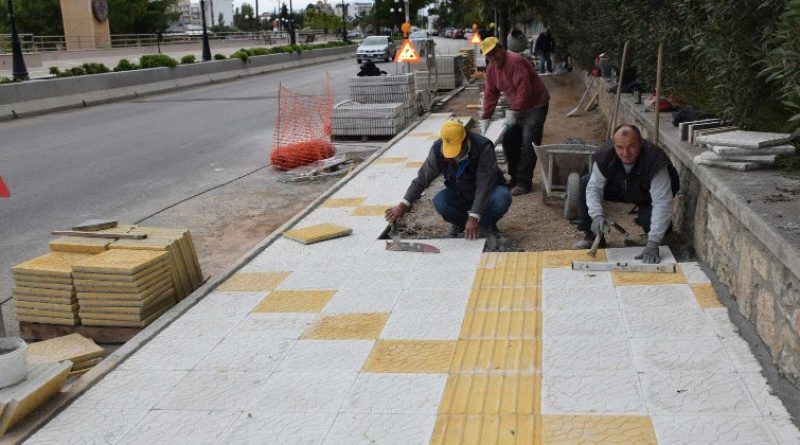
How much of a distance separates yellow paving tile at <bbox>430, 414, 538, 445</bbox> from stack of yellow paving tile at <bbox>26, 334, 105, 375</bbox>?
2461 mm

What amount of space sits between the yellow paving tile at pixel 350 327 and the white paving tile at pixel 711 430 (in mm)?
1927

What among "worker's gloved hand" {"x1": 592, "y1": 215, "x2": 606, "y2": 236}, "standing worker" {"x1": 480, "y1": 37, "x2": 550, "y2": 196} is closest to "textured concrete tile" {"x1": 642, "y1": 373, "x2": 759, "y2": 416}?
"worker's gloved hand" {"x1": 592, "y1": 215, "x2": 606, "y2": 236}

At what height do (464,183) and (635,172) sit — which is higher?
(635,172)

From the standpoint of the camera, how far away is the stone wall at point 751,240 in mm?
3932

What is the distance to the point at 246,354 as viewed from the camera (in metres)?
4.77

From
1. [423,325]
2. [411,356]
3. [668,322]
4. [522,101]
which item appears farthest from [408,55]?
[411,356]

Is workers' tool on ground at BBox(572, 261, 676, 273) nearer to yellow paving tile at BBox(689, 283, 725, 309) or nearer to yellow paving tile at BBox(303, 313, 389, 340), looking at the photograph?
yellow paving tile at BBox(689, 283, 725, 309)

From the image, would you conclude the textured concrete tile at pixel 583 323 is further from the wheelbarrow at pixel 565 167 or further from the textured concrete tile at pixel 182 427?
the wheelbarrow at pixel 565 167

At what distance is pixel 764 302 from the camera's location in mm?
4352

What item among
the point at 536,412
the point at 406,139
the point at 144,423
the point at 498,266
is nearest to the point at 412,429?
the point at 536,412

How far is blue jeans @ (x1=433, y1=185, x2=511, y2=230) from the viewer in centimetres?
691

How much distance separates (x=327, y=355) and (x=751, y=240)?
8.52 ft

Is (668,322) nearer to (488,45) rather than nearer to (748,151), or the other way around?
(748,151)

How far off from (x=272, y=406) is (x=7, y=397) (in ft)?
4.48
